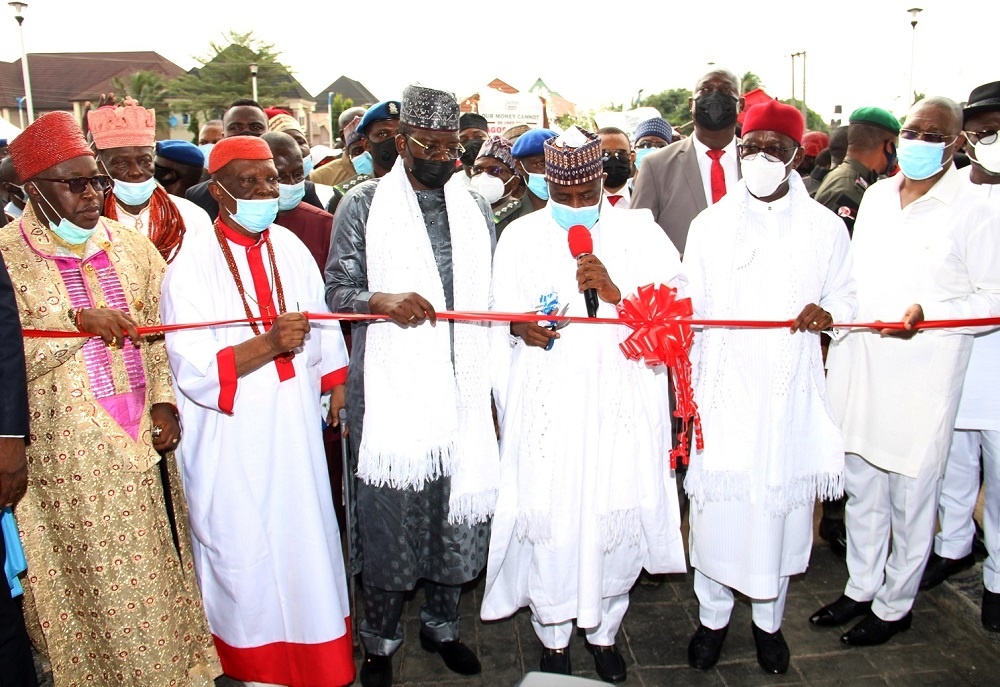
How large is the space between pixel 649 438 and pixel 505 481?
692 millimetres

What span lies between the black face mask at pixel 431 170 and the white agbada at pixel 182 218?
1313 millimetres

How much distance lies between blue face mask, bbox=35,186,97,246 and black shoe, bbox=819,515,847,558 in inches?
181

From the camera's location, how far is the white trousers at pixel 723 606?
3.69m

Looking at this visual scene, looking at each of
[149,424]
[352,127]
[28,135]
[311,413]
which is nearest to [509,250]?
[311,413]

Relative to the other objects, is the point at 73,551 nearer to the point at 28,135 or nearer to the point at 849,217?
the point at 28,135

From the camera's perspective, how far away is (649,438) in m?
3.43

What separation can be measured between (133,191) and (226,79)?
2155 inches

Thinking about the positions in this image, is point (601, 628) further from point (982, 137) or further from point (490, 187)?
point (982, 137)

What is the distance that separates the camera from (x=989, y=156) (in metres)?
4.28

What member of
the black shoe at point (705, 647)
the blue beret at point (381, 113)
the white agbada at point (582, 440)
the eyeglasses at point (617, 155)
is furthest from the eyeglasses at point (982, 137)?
the blue beret at point (381, 113)

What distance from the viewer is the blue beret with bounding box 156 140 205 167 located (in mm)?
5262

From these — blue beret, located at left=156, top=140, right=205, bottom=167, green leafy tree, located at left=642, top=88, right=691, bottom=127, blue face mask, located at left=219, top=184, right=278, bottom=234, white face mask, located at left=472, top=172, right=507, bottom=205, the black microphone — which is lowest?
the black microphone

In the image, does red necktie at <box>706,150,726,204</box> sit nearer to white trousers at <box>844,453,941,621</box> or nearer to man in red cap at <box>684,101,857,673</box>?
man in red cap at <box>684,101,857,673</box>

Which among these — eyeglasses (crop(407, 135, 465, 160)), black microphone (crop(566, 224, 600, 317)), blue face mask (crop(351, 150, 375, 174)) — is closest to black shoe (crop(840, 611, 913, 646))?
black microphone (crop(566, 224, 600, 317))
